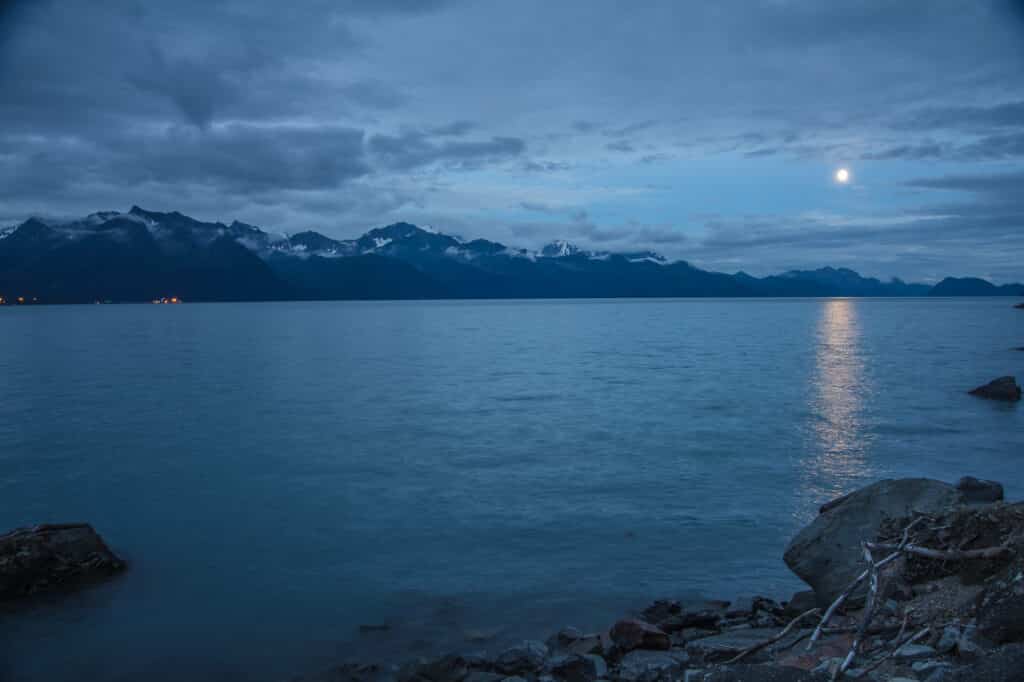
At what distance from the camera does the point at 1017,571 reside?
6.51 metres

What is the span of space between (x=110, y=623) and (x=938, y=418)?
2991cm

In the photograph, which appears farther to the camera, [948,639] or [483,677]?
[483,677]

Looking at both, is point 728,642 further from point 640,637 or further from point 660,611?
point 660,611

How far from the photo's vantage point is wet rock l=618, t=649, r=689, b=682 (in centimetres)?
866

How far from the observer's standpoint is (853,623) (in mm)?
8438

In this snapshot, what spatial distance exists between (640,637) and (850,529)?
145 inches

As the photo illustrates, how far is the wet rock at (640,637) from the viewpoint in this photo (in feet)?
31.7

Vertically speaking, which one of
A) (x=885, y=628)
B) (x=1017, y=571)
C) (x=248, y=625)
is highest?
(x=1017, y=571)

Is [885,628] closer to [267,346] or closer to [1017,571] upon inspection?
[1017,571]

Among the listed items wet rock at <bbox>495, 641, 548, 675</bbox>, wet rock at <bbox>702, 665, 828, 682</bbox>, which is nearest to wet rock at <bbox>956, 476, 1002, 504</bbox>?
wet rock at <bbox>495, 641, 548, 675</bbox>

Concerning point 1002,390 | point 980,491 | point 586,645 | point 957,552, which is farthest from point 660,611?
point 1002,390

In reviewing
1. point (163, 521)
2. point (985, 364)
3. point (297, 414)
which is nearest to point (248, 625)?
point (163, 521)

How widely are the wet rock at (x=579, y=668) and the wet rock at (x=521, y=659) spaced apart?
316 mm

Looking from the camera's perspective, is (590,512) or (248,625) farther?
→ (590,512)
